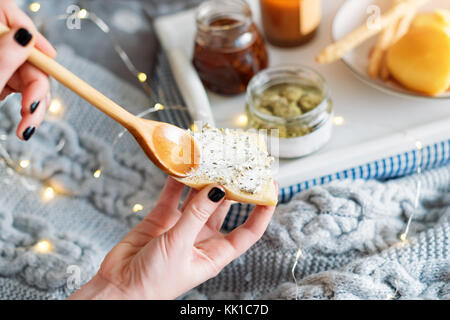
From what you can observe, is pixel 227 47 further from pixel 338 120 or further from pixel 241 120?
pixel 338 120

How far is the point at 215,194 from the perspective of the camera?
61 cm

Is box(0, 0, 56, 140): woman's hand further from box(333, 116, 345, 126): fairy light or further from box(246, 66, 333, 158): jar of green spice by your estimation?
box(333, 116, 345, 126): fairy light

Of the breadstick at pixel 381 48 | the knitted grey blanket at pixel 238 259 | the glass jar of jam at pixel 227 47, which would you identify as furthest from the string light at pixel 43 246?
the breadstick at pixel 381 48

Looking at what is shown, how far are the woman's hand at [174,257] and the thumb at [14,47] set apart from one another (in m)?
0.30

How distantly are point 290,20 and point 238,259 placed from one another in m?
0.52

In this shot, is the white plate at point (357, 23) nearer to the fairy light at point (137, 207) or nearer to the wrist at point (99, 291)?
the fairy light at point (137, 207)

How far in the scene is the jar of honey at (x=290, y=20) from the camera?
939mm

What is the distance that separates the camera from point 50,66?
625 millimetres

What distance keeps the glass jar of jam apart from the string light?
44 cm

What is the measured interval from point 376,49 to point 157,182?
51 cm

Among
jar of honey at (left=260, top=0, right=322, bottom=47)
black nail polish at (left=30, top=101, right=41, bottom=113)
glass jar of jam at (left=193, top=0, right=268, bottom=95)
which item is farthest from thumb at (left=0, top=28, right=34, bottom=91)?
jar of honey at (left=260, top=0, right=322, bottom=47)

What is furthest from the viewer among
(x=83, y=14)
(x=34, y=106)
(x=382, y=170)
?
(x=83, y=14)

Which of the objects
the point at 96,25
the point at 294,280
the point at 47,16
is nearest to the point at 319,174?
the point at 294,280

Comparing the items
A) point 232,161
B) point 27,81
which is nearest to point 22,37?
point 27,81
